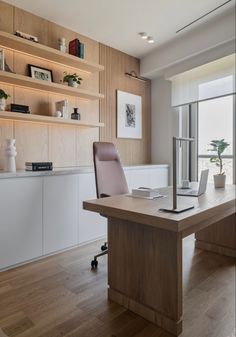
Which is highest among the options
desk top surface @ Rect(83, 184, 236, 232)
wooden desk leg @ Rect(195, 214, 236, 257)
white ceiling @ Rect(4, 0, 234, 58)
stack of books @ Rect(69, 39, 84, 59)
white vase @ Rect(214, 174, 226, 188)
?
white ceiling @ Rect(4, 0, 234, 58)

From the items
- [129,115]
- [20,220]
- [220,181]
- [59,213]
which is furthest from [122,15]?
[20,220]

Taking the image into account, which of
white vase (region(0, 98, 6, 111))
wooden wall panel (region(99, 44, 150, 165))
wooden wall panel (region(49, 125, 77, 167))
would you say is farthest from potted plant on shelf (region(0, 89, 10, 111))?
wooden wall panel (region(99, 44, 150, 165))

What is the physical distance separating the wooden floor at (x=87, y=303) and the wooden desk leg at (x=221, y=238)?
4.4 inches

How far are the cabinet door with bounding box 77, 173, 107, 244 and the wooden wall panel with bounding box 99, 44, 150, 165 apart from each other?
995 millimetres

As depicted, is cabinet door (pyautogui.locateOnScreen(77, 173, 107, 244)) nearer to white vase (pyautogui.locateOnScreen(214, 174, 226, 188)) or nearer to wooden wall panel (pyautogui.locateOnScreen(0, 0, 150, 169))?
wooden wall panel (pyautogui.locateOnScreen(0, 0, 150, 169))

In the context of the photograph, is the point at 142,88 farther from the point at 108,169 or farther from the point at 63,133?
the point at 108,169

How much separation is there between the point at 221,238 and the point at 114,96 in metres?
2.52

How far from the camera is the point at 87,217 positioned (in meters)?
2.91

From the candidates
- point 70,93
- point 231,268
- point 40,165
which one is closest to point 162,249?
point 231,268

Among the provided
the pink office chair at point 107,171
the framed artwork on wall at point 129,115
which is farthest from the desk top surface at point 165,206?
the framed artwork on wall at point 129,115

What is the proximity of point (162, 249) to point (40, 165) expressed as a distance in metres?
1.62

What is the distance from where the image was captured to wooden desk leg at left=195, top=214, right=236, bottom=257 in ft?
8.07

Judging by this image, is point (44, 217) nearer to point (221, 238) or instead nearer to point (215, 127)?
point (221, 238)

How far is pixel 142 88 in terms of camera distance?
4.30 metres
